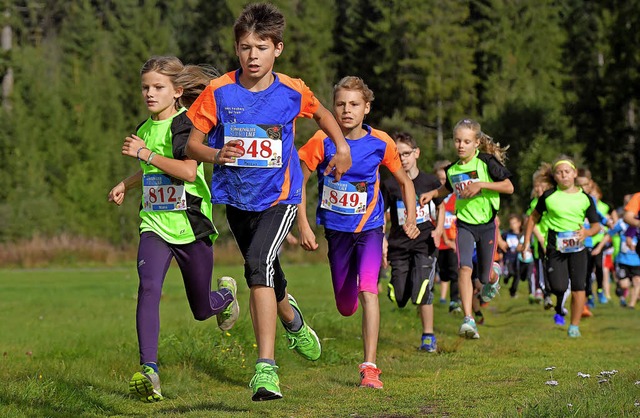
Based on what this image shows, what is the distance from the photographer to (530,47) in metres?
64.0

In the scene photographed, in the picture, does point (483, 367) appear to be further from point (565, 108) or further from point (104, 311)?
point (565, 108)

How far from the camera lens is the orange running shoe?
823 cm

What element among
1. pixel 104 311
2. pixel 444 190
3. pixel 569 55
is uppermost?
pixel 569 55

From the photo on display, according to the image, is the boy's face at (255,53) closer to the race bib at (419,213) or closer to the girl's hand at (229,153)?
the girl's hand at (229,153)

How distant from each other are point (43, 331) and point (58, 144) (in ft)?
121

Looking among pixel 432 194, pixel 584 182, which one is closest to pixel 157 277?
pixel 432 194

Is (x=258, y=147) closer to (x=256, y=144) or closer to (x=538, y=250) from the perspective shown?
(x=256, y=144)

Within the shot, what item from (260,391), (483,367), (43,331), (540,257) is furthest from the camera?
(540,257)

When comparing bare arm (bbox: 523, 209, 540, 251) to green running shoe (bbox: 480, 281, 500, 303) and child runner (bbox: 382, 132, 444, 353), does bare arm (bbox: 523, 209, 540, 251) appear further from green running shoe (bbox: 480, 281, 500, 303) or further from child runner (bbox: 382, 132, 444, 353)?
child runner (bbox: 382, 132, 444, 353)

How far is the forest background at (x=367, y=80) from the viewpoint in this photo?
157 feet

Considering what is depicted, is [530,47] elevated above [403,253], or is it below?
above

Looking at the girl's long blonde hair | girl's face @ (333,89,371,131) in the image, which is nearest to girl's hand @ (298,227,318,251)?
girl's face @ (333,89,371,131)

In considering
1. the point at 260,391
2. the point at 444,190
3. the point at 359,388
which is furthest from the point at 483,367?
the point at 260,391

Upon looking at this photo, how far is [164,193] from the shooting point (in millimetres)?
7785
